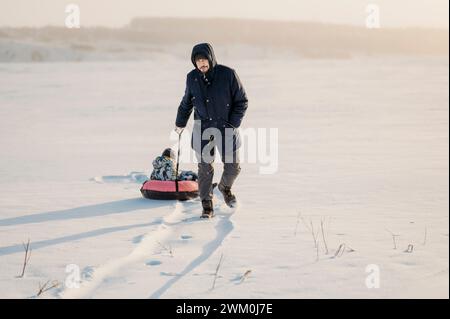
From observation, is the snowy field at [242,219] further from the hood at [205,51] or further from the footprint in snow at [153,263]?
the hood at [205,51]

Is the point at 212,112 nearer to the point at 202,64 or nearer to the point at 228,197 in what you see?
the point at 202,64

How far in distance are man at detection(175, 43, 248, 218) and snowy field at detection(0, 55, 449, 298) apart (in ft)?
1.69

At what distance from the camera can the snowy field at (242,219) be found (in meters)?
4.22

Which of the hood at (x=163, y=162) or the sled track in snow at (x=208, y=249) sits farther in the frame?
the hood at (x=163, y=162)

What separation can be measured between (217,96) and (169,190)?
1.50 m

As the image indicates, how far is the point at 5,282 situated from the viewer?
4.27 m

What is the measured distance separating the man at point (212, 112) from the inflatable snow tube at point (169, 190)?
2.30ft

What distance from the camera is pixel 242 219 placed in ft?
20.6

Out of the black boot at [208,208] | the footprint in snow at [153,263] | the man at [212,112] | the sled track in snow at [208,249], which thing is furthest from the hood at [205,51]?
the footprint in snow at [153,263]

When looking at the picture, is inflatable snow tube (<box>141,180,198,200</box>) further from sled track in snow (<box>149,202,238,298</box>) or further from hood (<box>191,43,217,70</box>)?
hood (<box>191,43,217,70</box>)

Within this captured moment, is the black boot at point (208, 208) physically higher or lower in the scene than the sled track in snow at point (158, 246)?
higher

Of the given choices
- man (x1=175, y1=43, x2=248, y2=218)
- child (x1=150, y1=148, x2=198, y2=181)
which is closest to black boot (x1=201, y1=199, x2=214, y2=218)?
man (x1=175, y1=43, x2=248, y2=218)

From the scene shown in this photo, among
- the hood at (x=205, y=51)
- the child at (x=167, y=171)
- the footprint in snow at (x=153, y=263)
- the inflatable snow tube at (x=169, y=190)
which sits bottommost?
the footprint in snow at (x=153, y=263)

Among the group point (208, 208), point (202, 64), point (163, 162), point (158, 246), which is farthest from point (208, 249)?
point (163, 162)
